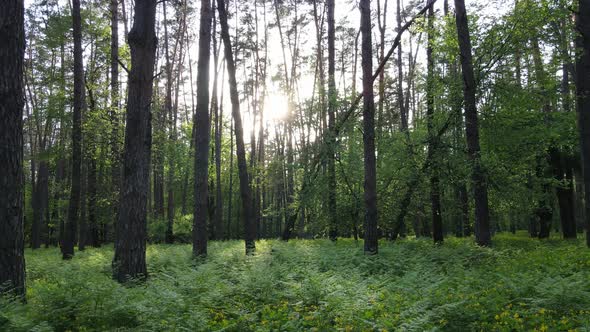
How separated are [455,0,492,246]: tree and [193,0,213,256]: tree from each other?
26.8 feet

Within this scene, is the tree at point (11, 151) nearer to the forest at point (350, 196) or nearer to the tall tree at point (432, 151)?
the forest at point (350, 196)

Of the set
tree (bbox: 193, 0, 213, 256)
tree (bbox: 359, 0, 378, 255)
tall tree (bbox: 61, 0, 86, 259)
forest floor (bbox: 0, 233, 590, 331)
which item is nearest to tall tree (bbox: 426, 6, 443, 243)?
tree (bbox: 359, 0, 378, 255)

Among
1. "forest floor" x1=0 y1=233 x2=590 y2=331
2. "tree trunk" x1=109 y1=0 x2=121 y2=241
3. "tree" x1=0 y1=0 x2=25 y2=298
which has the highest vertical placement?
"tree trunk" x1=109 y1=0 x2=121 y2=241

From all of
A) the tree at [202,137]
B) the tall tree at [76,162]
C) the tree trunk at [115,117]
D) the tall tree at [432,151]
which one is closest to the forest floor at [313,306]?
the tree at [202,137]

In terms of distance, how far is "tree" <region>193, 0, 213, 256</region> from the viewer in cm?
1291

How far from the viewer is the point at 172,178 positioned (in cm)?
2967

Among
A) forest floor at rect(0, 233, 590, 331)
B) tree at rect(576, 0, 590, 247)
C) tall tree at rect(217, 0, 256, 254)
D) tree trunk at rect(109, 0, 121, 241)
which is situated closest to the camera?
forest floor at rect(0, 233, 590, 331)

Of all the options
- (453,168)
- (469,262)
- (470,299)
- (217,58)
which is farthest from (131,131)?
(217,58)

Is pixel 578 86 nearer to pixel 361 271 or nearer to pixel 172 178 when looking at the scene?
pixel 361 271

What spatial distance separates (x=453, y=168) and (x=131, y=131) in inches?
401

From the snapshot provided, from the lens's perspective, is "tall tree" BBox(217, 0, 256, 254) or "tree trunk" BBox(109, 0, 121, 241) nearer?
"tall tree" BBox(217, 0, 256, 254)

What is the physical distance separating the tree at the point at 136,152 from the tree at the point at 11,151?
2465 mm

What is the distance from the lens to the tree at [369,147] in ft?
36.0

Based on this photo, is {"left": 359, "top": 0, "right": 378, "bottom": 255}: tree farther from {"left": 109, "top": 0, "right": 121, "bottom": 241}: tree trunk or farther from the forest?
{"left": 109, "top": 0, "right": 121, "bottom": 241}: tree trunk
